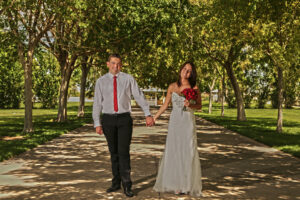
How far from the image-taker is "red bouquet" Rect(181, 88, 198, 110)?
5637mm

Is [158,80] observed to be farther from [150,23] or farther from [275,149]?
[275,149]

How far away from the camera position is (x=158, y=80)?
1941 inches

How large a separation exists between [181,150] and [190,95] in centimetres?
89

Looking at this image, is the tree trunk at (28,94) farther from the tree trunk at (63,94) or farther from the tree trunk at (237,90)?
the tree trunk at (237,90)

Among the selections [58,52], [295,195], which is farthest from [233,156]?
[58,52]

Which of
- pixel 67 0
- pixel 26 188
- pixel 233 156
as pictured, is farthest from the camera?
pixel 67 0

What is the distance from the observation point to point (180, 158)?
223 inches

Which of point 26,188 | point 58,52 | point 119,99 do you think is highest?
point 58,52

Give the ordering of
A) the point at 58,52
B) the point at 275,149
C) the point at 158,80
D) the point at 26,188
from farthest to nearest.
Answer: the point at 158,80 → the point at 58,52 → the point at 275,149 → the point at 26,188

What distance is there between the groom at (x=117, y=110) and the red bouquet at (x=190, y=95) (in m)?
0.65

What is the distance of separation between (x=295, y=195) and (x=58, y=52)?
18.1 metres

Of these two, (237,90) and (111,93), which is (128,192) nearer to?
(111,93)

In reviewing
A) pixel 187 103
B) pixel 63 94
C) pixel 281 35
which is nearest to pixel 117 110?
pixel 187 103

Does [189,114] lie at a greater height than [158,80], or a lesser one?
lesser
